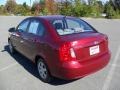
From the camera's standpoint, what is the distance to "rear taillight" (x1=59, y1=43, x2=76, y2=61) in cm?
499

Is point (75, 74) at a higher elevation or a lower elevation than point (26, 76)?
higher

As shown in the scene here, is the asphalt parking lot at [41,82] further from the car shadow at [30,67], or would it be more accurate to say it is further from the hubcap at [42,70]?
the hubcap at [42,70]

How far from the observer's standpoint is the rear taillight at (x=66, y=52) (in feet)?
16.4

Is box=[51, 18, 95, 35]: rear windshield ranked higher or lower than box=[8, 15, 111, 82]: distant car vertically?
higher

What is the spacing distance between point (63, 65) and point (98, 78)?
4.33ft

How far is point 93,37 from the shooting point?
541 cm

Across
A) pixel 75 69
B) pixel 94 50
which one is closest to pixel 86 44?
pixel 94 50

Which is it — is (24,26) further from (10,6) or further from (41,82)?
(10,6)

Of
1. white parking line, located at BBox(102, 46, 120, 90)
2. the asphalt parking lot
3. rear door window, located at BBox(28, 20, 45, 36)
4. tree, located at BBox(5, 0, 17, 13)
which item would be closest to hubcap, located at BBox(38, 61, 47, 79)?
the asphalt parking lot

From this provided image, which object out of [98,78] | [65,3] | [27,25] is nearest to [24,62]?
[27,25]

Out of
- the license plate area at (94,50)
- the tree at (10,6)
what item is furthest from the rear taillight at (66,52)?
the tree at (10,6)

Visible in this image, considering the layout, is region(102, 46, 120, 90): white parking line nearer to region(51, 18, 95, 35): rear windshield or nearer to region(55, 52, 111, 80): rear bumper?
region(55, 52, 111, 80): rear bumper

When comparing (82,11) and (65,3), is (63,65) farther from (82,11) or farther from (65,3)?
(65,3)

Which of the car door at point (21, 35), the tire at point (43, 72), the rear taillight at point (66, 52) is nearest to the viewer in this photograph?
the rear taillight at point (66, 52)
